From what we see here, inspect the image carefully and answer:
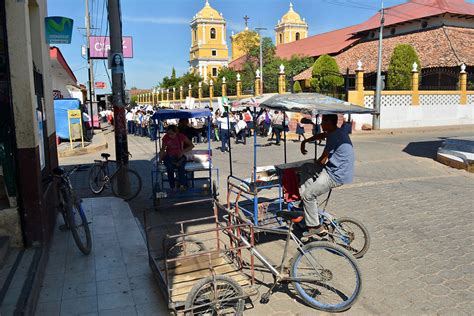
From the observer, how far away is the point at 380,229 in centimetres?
643

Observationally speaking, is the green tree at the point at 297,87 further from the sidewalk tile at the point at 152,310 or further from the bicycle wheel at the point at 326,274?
the sidewalk tile at the point at 152,310

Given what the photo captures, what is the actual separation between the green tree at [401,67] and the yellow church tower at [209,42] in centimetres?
6223

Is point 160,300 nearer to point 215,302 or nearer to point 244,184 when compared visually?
point 215,302

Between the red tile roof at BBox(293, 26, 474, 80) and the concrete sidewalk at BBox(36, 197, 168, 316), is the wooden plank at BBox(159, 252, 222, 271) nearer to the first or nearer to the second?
the concrete sidewalk at BBox(36, 197, 168, 316)

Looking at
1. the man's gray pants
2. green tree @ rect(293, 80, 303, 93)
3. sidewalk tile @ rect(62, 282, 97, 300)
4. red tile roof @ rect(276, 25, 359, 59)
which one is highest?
red tile roof @ rect(276, 25, 359, 59)

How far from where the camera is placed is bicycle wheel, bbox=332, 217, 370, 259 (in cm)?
529

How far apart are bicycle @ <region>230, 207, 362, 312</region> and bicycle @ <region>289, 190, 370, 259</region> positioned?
1.08 metres

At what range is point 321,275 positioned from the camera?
→ 4051mm

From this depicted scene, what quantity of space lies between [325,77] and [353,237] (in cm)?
2845

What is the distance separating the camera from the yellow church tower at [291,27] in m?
98.1

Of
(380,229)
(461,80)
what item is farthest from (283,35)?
(380,229)

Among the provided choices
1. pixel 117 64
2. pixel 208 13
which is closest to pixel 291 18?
pixel 208 13

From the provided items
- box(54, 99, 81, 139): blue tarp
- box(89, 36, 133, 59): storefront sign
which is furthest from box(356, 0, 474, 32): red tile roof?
box(54, 99, 81, 139): blue tarp

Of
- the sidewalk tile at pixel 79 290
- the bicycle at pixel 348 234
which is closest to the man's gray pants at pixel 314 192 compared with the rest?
the bicycle at pixel 348 234
